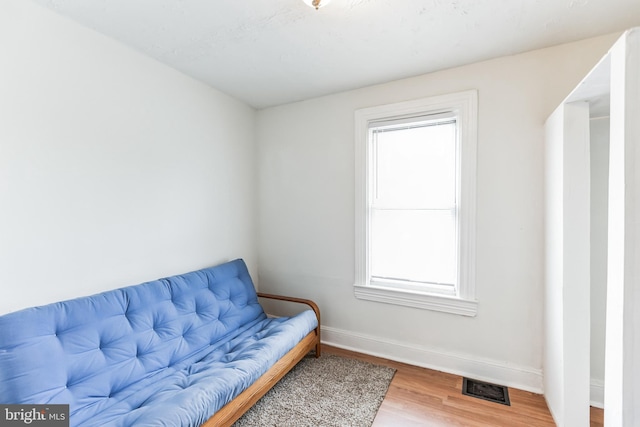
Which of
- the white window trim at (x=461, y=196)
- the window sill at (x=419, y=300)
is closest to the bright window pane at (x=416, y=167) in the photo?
the white window trim at (x=461, y=196)

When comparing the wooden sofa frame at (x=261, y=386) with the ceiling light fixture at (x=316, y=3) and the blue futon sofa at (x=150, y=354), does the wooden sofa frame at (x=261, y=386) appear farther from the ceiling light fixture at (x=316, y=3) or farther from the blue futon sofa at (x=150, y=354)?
the ceiling light fixture at (x=316, y=3)

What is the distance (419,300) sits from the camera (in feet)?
8.01

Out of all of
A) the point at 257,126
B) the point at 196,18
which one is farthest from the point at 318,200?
the point at 196,18

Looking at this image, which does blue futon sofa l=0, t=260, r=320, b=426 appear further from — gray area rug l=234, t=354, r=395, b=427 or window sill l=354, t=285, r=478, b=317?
window sill l=354, t=285, r=478, b=317

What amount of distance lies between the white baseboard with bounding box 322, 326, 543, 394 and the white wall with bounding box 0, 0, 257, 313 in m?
1.51

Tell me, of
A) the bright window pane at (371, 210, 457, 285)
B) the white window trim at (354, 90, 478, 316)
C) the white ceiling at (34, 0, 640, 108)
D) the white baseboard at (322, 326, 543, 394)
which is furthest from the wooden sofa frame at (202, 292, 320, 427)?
the white ceiling at (34, 0, 640, 108)

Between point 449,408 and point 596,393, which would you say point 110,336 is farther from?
point 596,393

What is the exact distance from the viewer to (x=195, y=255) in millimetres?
2549

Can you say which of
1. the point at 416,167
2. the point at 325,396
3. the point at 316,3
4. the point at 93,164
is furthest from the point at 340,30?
the point at 325,396

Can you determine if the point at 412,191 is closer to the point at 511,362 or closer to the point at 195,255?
the point at 511,362

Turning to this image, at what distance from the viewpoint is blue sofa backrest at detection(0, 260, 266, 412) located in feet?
4.26

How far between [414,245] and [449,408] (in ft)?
3.96

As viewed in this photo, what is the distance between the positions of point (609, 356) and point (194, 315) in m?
2.35

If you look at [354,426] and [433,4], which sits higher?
[433,4]
